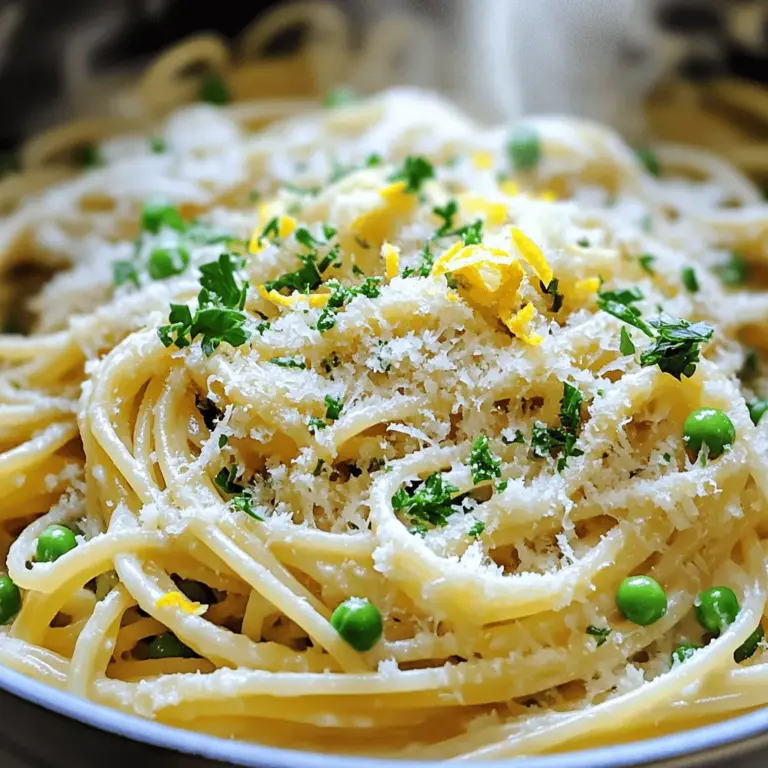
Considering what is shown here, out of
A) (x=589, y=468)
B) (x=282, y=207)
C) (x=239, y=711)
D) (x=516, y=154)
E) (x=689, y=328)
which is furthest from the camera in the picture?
(x=516, y=154)

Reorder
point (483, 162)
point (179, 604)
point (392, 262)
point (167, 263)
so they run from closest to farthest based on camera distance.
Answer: point (179, 604)
point (392, 262)
point (167, 263)
point (483, 162)

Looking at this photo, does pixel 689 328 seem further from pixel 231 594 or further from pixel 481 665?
pixel 231 594

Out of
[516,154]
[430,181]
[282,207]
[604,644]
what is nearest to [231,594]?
[604,644]

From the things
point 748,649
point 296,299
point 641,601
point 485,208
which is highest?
point 485,208

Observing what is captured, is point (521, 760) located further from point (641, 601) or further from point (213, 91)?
point (213, 91)

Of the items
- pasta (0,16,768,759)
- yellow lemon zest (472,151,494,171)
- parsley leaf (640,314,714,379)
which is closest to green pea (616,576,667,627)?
pasta (0,16,768,759)

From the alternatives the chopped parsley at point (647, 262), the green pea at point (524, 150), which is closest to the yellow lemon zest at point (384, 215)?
the chopped parsley at point (647, 262)

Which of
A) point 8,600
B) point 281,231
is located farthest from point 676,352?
point 8,600
